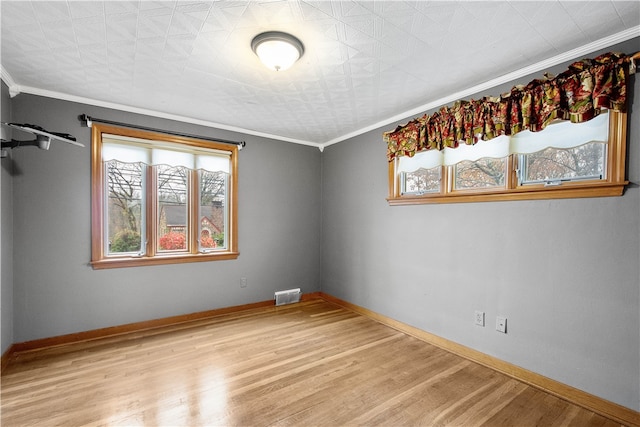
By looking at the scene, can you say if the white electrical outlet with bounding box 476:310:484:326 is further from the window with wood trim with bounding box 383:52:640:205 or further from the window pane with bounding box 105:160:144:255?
the window pane with bounding box 105:160:144:255

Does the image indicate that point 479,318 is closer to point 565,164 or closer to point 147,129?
point 565,164

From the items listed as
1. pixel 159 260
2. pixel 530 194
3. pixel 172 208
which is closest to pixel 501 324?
pixel 530 194

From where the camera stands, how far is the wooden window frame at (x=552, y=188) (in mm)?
1887

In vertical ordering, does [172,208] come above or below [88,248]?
above

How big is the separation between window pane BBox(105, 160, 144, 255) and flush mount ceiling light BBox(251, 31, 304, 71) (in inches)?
86.2

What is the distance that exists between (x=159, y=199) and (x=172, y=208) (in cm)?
18

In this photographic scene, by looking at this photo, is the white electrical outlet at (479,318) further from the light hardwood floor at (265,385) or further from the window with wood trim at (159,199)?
the window with wood trim at (159,199)

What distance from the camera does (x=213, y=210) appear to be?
12.5 ft

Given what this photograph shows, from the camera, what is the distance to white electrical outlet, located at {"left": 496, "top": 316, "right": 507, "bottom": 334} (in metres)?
2.46

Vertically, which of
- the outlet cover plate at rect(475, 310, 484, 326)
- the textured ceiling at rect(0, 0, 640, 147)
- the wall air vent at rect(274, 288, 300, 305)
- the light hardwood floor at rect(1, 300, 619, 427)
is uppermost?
the textured ceiling at rect(0, 0, 640, 147)

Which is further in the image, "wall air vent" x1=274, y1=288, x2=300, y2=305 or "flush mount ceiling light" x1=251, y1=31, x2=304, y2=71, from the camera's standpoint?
"wall air vent" x1=274, y1=288, x2=300, y2=305

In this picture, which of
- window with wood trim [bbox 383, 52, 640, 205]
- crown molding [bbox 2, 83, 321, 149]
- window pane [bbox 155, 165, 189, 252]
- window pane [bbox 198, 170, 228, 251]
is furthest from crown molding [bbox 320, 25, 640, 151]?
window pane [bbox 155, 165, 189, 252]

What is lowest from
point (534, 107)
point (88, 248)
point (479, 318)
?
point (479, 318)

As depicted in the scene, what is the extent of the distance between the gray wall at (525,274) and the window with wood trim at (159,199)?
1.88 metres
